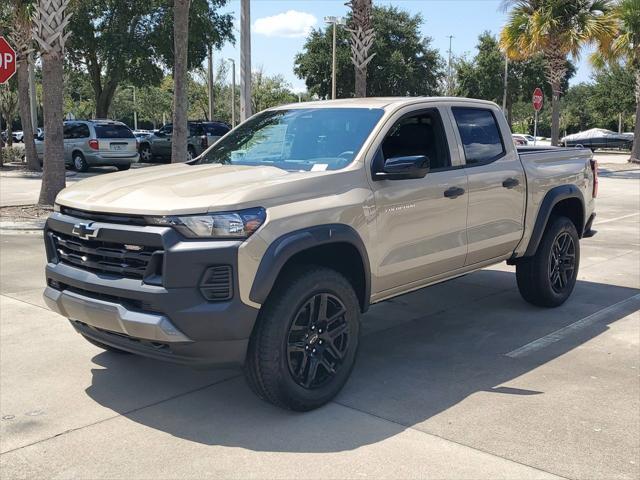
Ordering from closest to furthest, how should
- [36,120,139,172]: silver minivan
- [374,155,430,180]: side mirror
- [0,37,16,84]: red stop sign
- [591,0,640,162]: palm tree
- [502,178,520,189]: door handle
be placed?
[374,155,430,180]: side mirror
[502,178,520,189]: door handle
[0,37,16,84]: red stop sign
[36,120,139,172]: silver minivan
[591,0,640,162]: palm tree

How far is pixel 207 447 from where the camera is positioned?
3791mm

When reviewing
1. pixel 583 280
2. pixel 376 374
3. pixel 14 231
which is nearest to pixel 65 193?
pixel 376 374

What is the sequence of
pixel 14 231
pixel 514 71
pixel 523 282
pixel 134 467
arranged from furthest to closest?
1. pixel 514 71
2. pixel 14 231
3. pixel 523 282
4. pixel 134 467

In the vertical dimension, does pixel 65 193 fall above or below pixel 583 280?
above

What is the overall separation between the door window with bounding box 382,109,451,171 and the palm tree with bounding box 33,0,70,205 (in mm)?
9965

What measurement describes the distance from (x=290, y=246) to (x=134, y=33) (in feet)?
93.7

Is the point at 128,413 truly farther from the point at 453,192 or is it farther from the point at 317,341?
the point at 453,192

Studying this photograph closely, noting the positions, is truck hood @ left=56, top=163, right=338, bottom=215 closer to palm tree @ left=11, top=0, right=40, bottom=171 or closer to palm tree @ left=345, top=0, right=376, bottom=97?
palm tree @ left=345, top=0, right=376, bottom=97

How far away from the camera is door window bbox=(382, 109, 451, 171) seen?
5.24 meters

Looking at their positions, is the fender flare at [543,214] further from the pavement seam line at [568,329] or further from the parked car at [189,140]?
the parked car at [189,140]

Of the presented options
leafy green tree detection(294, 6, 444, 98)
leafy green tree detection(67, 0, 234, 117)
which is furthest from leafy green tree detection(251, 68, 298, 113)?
leafy green tree detection(67, 0, 234, 117)

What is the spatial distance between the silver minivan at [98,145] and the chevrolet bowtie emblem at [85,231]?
20.0 metres

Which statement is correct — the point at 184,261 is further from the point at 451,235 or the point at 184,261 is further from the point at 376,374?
the point at 451,235

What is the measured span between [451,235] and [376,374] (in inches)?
47.8
